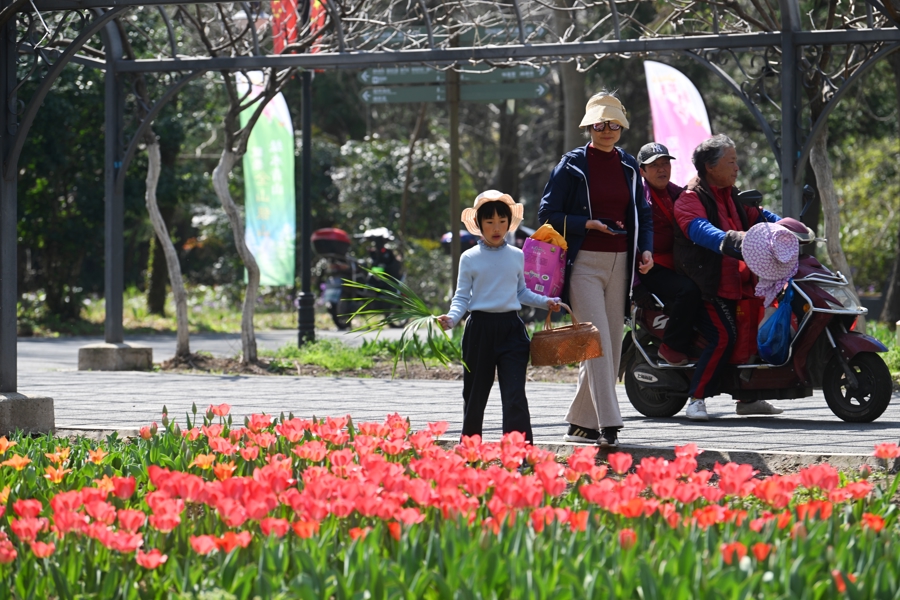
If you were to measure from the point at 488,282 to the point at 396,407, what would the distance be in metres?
3.14

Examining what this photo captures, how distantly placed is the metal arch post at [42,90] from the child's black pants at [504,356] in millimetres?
3142

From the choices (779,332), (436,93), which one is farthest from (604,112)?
(436,93)

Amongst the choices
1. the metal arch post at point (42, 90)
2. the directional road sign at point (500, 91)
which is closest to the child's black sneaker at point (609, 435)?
the metal arch post at point (42, 90)

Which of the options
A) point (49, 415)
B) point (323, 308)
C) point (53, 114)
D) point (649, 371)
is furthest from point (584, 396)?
point (323, 308)

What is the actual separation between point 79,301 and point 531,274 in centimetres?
1754

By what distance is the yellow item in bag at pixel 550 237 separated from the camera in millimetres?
5777

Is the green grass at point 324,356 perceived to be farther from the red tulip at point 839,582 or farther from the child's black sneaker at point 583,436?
the red tulip at point 839,582

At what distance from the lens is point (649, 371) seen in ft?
25.8

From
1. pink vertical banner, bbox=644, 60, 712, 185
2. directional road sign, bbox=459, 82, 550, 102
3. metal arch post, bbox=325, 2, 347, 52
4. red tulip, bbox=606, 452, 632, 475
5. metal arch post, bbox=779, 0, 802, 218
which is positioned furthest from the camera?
directional road sign, bbox=459, 82, 550, 102

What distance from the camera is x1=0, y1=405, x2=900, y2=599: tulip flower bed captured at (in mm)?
2766

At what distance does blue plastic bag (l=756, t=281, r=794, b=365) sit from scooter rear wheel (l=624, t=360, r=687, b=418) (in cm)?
76

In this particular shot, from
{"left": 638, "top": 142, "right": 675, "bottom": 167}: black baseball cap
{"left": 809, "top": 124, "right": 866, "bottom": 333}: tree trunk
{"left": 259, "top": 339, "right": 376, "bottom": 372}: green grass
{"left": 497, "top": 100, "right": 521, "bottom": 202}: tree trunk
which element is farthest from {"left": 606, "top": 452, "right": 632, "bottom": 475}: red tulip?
{"left": 497, "top": 100, "right": 521, "bottom": 202}: tree trunk

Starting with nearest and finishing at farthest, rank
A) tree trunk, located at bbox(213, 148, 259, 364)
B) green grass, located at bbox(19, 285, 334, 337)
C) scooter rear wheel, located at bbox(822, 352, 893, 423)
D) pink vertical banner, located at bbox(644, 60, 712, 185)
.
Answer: scooter rear wheel, located at bbox(822, 352, 893, 423), pink vertical banner, located at bbox(644, 60, 712, 185), tree trunk, located at bbox(213, 148, 259, 364), green grass, located at bbox(19, 285, 334, 337)

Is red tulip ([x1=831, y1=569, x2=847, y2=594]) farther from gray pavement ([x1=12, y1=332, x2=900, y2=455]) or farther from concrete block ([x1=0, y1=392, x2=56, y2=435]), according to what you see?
concrete block ([x1=0, y1=392, x2=56, y2=435])
